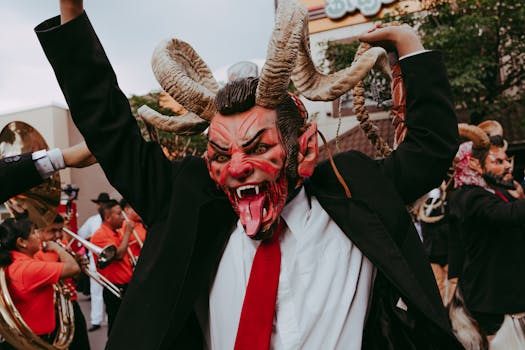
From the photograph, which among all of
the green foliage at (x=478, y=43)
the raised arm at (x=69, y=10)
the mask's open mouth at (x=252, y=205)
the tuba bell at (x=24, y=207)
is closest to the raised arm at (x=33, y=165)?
the raised arm at (x=69, y=10)

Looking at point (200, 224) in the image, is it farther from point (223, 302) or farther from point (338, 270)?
point (338, 270)

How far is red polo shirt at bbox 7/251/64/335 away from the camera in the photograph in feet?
13.7

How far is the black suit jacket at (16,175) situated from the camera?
2.37m

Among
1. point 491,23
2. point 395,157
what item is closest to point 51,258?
point 395,157

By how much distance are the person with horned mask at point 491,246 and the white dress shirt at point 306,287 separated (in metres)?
2.59

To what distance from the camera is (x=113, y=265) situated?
634 cm

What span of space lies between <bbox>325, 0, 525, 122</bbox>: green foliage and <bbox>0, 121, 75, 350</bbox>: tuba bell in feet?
34.0

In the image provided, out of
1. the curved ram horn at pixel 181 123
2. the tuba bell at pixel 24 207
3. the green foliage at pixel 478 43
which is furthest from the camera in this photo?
the green foliage at pixel 478 43

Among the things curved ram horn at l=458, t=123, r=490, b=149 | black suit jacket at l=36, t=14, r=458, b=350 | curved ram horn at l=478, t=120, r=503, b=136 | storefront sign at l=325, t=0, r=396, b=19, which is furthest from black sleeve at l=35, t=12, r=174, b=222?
storefront sign at l=325, t=0, r=396, b=19

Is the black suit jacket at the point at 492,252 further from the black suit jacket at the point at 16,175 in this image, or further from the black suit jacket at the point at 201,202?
the black suit jacket at the point at 16,175

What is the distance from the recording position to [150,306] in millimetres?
1705

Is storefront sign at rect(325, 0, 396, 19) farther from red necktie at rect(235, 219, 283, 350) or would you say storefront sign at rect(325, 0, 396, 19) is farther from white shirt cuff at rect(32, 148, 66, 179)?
red necktie at rect(235, 219, 283, 350)

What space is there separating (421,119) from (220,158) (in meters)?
0.75

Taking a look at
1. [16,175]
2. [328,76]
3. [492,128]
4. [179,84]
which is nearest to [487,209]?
[492,128]
